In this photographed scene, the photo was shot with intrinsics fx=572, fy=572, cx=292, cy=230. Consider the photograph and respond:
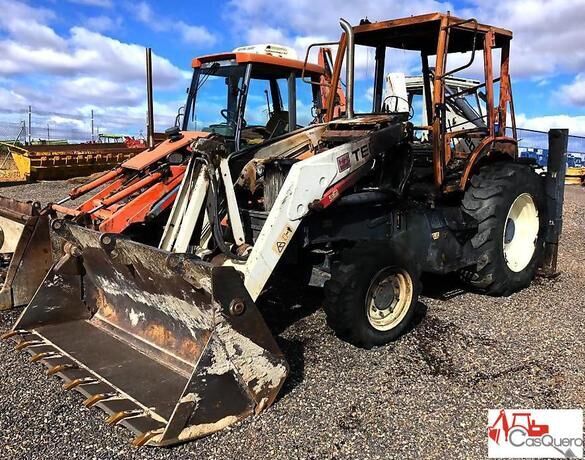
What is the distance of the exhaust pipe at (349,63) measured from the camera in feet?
16.8

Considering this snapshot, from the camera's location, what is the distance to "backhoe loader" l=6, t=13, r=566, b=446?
3.57 m

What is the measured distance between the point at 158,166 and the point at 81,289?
5.83 ft

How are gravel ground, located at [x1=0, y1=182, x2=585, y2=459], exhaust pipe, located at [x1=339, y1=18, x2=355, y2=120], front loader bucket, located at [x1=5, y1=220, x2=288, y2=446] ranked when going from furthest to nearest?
exhaust pipe, located at [x1=339, y1=18, x2=355, y2=120], front loader bucket, located at [x1=5, y1=220, x2=288, y2=446], gravel ground, located at [x1=0, y1=182, x2=585, y2=459]

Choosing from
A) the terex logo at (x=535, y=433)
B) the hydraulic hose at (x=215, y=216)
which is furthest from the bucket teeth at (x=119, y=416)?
the terex logo at (x=535, y=433)

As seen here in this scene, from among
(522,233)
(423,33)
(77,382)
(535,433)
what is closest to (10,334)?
(77,382)

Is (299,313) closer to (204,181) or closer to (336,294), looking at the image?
(336,294)

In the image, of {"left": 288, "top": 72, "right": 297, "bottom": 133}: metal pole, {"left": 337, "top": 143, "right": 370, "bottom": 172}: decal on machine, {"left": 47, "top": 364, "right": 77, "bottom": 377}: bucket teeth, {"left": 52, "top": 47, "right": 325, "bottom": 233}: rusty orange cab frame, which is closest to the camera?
{"left": 47, "top": 364, "right": 77, "bottom": 377}: bucket teeth

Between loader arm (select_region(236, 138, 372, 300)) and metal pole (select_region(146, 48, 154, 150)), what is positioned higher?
metal pole (select_region(146, 48, 154, 150))

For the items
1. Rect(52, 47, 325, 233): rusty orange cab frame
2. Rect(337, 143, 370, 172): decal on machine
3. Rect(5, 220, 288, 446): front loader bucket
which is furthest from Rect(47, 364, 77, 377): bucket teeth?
Rect(337, 143, 370, 172): decal on machine

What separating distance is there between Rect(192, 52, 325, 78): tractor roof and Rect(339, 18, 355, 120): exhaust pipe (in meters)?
1.88

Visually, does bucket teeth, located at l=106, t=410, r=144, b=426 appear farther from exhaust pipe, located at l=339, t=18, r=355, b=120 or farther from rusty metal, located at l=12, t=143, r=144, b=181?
rusty metal, located at l=12, t=143, r=144, b=181

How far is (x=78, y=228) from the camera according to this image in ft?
15.4

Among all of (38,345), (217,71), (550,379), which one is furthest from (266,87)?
(550,379)

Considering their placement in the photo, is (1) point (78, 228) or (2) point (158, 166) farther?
(2) point (158, 166)
